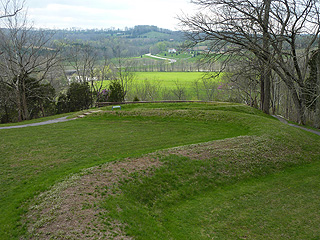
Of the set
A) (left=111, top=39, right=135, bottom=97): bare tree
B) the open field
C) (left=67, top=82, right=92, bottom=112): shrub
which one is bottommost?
the open field

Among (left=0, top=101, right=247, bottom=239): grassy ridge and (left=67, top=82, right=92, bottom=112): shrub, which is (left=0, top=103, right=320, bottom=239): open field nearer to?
(left=0, top=101, right=247, bottom=239): grassy ridge

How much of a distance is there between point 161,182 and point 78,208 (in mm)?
3902

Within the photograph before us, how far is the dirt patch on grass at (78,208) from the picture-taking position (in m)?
6.95

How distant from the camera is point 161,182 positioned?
1075 centimetres

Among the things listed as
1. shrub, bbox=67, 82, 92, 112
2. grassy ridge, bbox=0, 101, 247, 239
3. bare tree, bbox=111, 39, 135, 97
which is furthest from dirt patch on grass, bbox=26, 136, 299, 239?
bare tree, bbox=111, 39, 135, 97

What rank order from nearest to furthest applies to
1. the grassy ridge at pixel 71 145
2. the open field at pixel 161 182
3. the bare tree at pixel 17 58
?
the open field at pixel 161 182 → the grassy ridge at pixel 71 145 → the bare tree at pixel 17 58

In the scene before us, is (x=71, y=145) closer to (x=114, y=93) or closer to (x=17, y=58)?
(x=17, y=58)

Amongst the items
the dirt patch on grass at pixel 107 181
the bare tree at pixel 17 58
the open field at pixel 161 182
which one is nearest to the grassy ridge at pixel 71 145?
the open field at pixel 161 182

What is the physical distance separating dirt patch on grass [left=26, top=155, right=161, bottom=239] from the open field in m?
0.03

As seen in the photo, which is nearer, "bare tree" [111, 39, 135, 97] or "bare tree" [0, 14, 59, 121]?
"bare tree" [0, 14, 59, 121]

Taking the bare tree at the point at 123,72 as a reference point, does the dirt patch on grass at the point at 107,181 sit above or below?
below

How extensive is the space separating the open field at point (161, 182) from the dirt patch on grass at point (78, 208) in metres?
0.03

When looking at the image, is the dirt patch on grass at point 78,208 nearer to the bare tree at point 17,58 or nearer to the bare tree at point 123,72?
the bare tree at point 17,58

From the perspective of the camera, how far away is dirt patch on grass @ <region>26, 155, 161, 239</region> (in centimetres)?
695
